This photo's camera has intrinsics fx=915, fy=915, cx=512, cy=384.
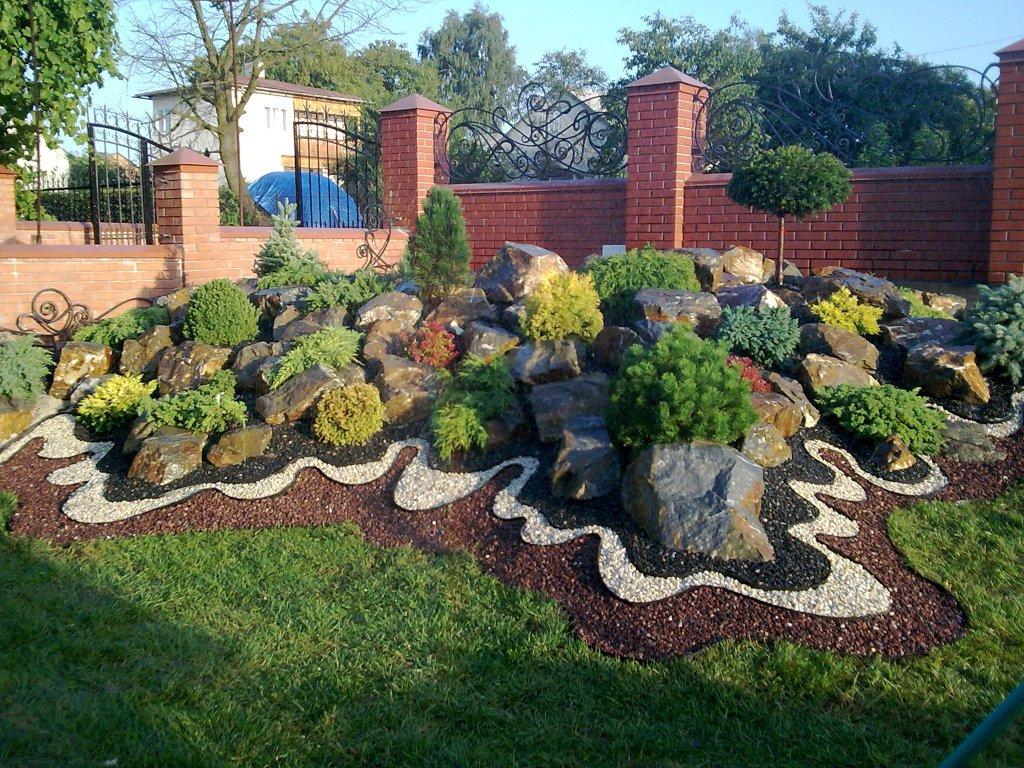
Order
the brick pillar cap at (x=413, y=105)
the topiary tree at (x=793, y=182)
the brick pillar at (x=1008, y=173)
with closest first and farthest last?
the topiary tree at (x=793, y=182) → the brick pillar at (x=1008, y=173) → the brick pillar cap at (x=413, y=105)

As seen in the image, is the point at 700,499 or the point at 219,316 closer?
the point at 700,499

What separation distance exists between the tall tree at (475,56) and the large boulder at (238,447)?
4906 cm

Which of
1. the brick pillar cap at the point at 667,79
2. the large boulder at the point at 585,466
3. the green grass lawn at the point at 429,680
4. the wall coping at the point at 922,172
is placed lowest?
the green grass lawn at the point at 429,680

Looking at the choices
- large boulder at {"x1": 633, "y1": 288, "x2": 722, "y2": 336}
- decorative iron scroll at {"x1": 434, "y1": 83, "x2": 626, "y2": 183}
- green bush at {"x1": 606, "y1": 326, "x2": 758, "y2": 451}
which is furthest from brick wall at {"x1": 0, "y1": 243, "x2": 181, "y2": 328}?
green bush at {"x1": 606, "y1": 326, "x2": 758, "y2": 451}

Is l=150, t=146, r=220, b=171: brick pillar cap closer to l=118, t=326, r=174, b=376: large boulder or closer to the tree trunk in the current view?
l=118, t=326, r=174, b=376: large boulder

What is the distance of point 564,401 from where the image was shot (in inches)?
247

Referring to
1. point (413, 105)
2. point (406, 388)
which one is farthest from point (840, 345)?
point (413, 105)

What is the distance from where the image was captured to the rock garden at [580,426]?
460cm

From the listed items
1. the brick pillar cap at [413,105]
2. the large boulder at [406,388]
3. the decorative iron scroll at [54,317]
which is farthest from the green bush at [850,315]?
the brick pillar cap at [413,105]

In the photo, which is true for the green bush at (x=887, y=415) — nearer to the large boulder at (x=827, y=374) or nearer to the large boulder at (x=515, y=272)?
the large boulder at (x=827, y=374)

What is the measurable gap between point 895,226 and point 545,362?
5175 mm

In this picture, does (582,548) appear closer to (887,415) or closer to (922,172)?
(887,415)

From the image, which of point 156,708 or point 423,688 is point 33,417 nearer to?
point 156,708

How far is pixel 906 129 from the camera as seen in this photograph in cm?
1132
